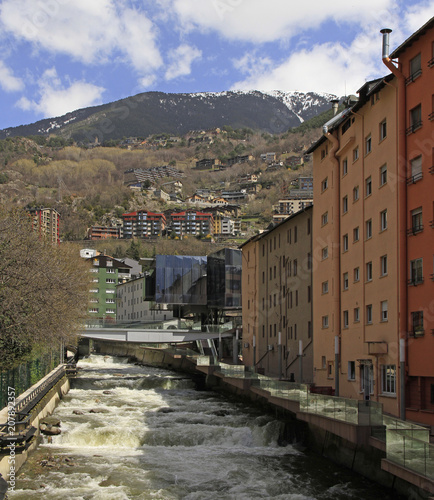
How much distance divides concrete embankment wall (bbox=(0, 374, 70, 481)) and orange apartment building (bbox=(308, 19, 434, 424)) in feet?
50.0

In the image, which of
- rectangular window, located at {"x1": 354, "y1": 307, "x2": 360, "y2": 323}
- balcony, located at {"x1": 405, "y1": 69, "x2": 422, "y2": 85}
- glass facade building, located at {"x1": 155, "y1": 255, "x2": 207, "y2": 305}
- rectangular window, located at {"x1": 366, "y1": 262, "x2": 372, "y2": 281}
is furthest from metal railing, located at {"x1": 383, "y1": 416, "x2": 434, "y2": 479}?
glass facade building, located at {"x1": 155, "y1": 255, "x2": 207, "y2": 305}

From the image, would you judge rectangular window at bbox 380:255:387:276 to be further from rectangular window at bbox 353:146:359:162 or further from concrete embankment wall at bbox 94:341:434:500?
concrete embankment wall at bbox 94:341:434:500

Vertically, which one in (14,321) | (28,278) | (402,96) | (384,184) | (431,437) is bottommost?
(431,437)

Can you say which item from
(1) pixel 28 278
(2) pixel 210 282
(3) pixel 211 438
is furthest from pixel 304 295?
(2) pixel 210 282

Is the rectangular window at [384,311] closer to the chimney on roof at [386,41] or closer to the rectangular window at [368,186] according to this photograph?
the rectangular window at [368,186]

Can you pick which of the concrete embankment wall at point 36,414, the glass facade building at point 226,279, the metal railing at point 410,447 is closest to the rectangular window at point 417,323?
the metal railing at point 410,447

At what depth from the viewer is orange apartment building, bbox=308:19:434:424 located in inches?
1089

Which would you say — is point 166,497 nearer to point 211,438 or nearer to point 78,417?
point 211,438

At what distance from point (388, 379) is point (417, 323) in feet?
12.6

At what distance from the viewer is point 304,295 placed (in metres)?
48.6

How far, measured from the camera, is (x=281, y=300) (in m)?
54.3

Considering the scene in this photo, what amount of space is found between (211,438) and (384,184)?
16.1 metres

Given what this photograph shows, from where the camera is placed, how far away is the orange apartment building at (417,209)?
88.9 ft

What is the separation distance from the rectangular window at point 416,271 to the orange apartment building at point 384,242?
4 cm
